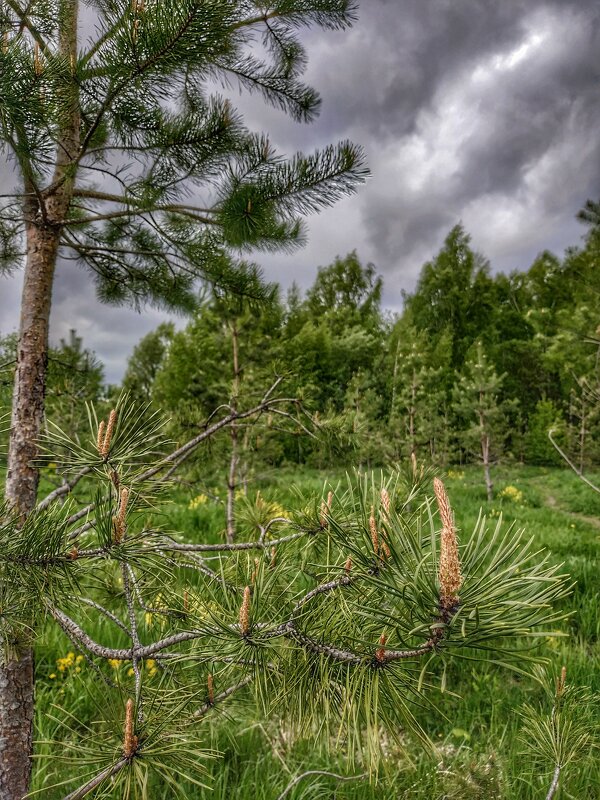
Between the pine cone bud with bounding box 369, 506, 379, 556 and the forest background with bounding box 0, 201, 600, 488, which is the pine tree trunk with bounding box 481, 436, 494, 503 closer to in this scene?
the forest background with bounding box 0, 201, 600, 488

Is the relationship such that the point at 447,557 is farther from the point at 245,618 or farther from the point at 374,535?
the point at 245,618

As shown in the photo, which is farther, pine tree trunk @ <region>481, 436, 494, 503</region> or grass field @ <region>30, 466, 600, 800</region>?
pine tree trunk @ <region>481, 436, 494, 503</region>

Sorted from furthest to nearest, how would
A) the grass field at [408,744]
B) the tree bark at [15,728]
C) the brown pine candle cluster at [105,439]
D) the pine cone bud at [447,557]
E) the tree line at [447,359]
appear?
the tree line at [447,359] < the grass field at [408,744] < the tree bark at [15,728] < the brown pine candle cluster at [105,439] < the pine cone bud at [447,557]

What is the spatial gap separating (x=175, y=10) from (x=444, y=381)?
73.9 ft

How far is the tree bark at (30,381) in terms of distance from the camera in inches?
49.8

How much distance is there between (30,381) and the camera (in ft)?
4.72

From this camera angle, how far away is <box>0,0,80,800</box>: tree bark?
1.26 meters

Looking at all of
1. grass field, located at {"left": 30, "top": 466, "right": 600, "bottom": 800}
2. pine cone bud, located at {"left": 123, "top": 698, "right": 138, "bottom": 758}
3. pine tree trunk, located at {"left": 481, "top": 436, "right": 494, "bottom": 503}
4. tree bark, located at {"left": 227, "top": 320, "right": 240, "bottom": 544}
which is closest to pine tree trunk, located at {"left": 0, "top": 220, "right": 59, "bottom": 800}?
grass field, located at {"left": 30, "top": 466, "right": 600, "bottom": 800}

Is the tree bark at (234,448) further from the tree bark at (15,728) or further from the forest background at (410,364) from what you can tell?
the tree bark at (15,728)

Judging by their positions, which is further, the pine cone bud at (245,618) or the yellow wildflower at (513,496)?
the yellow wildflower at (513,496)

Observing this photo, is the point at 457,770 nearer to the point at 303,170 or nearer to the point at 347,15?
the point at 303,170

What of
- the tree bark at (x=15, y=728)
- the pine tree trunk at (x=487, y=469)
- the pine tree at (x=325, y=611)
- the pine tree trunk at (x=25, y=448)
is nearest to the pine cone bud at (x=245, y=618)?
the pine tree at (x=325, y=611)

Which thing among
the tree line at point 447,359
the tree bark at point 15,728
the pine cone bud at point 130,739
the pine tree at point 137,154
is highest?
the tree line at point 447,359

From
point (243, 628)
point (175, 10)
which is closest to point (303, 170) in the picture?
point (175, 10)
